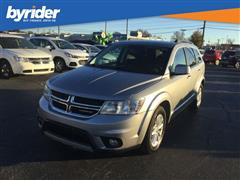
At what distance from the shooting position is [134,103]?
488 centimetres

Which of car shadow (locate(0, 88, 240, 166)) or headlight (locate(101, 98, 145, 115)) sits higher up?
headlight (locate(101, 98, 145, 115))

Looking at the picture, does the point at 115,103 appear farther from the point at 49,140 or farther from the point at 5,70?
the point at 5,70

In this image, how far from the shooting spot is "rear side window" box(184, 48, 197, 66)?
755cm

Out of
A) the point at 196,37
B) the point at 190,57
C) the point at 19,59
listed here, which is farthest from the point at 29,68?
the point at 196,37

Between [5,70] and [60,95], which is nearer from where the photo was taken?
[60,95]

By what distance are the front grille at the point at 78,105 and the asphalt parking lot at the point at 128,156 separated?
68cm

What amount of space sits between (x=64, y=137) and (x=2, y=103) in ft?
13.1

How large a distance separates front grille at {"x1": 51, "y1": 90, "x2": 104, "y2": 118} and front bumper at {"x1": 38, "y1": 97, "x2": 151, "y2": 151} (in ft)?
0.29

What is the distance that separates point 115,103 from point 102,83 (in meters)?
0.54

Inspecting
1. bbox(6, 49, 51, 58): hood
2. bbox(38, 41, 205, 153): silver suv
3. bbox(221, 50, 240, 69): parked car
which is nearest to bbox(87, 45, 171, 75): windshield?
bbox(38, 41, 205, 153): silver suv

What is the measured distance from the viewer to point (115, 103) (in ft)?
15.8

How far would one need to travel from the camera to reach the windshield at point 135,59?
614cm

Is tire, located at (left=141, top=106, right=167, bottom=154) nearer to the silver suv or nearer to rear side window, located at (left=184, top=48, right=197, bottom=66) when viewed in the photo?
the silver suv

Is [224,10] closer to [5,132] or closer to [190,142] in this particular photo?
[190,142]
